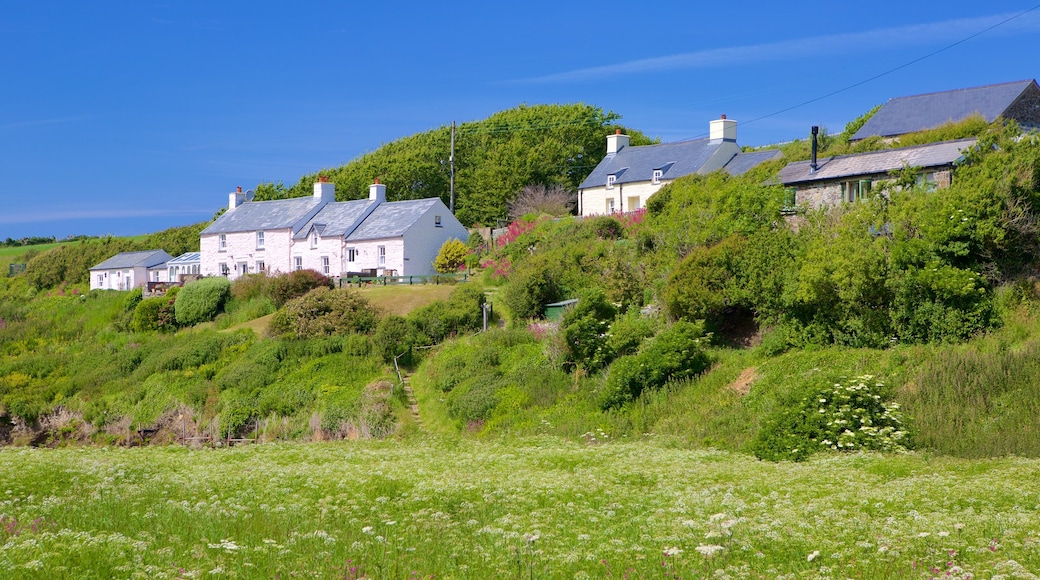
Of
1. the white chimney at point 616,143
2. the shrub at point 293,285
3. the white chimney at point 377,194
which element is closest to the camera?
the shrub at point 293,285

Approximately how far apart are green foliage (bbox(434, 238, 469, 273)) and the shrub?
883 centimetres

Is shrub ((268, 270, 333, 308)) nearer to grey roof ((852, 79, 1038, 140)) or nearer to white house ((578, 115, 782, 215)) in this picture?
white house ((578, 115, 782, 215))

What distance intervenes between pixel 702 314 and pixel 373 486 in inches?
890

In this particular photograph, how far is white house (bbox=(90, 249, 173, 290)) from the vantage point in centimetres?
7988

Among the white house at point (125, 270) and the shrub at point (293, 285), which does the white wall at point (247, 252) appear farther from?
the shrub at point (293, 285)

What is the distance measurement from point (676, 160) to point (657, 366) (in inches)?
1343

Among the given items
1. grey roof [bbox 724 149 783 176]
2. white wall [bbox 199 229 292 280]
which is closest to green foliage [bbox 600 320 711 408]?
grey roof [bbox 724 149 783 176]

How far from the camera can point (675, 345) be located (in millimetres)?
34406

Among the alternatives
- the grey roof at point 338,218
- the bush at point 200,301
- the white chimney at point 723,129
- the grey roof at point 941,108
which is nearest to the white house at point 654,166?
the white chimney at point 723,129

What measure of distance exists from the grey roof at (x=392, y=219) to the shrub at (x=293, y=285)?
8.53 meters

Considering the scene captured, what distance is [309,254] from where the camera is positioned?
70562 mm

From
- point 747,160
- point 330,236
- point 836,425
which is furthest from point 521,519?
point 330,236

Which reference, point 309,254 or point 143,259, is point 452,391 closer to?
point 309,254

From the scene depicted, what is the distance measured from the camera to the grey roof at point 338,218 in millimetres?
69625
